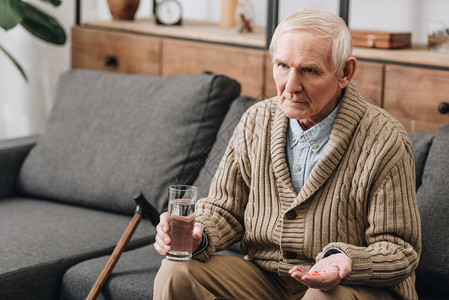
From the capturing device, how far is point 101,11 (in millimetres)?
4172

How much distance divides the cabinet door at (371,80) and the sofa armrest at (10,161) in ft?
4.64

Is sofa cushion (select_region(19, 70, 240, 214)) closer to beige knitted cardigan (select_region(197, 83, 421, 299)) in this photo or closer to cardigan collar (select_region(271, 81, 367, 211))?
beige knitted cardigan (select_region(197, 83, 421, 299))

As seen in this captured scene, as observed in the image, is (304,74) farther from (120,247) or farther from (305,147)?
(120,247)

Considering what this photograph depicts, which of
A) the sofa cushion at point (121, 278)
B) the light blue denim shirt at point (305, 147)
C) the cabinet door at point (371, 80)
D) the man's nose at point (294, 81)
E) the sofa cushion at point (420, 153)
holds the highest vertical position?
the man's nose at point (294, 81)

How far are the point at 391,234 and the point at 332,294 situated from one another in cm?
25

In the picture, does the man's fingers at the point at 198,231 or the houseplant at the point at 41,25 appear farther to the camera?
the houseplant at the point at 41,25

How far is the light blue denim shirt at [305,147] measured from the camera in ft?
6.13

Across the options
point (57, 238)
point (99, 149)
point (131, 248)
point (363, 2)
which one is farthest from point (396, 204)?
point (363, 2)

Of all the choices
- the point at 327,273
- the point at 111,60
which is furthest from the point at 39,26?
the point at 327,273

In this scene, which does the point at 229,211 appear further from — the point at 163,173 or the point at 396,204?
the point at 163,173

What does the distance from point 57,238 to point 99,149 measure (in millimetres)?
495

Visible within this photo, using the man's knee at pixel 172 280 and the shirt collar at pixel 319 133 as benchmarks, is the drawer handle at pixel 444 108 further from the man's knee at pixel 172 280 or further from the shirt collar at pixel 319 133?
the man's knee at pixel 172 280

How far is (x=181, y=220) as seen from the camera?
5.72 ft

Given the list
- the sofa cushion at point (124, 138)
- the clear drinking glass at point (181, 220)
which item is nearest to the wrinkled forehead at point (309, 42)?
the clear drinking glass at point (181, 220)
